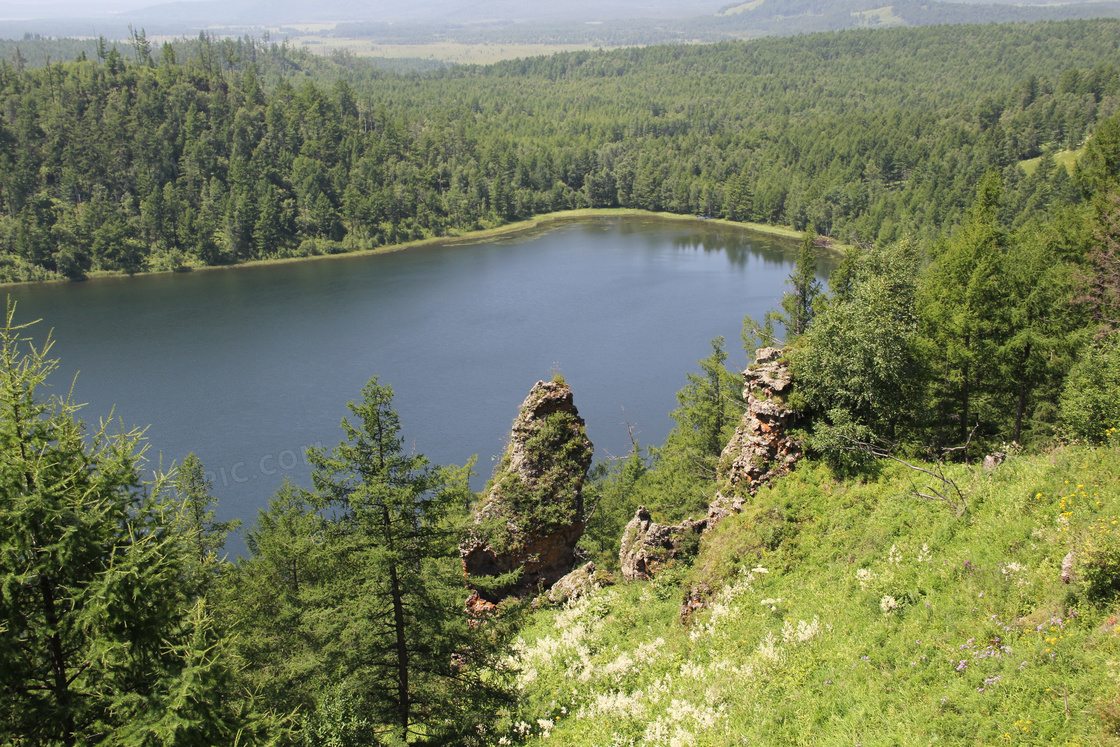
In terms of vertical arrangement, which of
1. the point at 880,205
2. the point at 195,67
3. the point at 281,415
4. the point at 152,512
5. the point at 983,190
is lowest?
the point at 281,415

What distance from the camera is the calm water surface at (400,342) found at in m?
53.1

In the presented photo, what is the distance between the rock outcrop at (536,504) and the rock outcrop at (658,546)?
2.31 m

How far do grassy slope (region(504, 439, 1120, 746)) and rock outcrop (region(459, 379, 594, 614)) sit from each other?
2.93 meters

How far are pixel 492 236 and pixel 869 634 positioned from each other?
123 m

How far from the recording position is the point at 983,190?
29.4 meters

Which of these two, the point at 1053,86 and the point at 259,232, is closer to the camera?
the point at 259,232

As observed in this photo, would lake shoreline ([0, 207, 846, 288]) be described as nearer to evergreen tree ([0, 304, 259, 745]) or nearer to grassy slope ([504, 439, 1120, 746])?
grassy slope ([504, 439, 1120, 746])

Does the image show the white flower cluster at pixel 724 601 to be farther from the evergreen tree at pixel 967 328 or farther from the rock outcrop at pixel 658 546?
the evergreen tree at pixel 967 328

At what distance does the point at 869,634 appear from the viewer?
36.7 feet

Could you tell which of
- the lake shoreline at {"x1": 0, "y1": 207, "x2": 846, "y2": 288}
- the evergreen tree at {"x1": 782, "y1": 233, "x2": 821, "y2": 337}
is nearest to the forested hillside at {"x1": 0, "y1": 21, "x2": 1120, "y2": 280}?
the lake shoreline at {"x1": 0, "y1": 207, "x2": 846, "y2": 288}

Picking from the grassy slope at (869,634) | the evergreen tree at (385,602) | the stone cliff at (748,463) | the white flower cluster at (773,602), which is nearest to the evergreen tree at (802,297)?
the stone cliff at (748,463)

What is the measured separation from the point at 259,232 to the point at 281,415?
71588 millimetres

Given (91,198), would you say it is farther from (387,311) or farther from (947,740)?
(947,740)

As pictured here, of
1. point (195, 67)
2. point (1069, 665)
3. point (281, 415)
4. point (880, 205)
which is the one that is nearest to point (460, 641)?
point (1069, 665)
